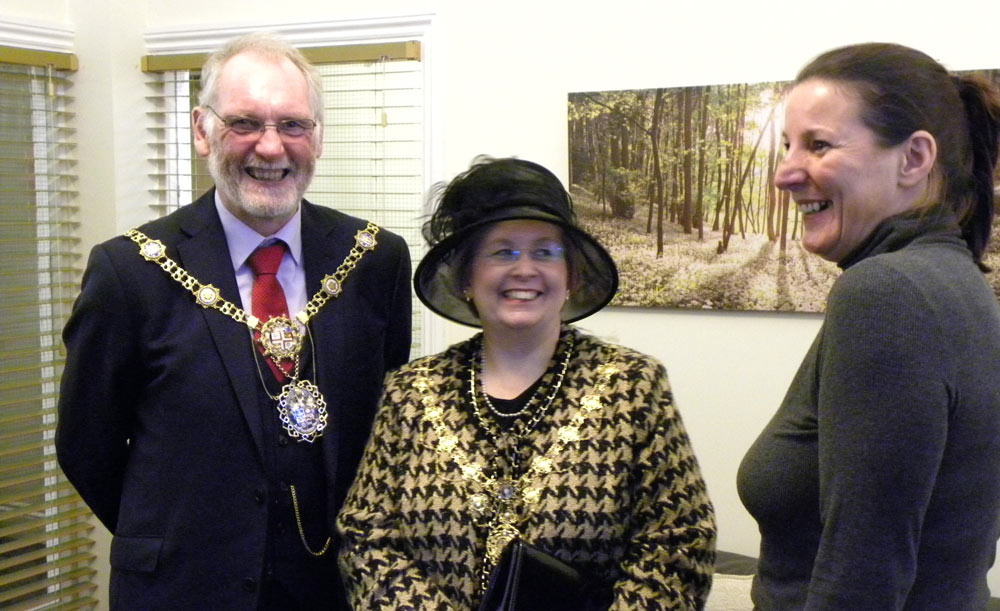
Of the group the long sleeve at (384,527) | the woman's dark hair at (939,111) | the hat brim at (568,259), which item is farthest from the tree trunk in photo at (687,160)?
the woman's dark hair at (939,111)

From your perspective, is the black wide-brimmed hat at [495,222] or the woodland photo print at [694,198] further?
→ the woodland photo print at [694,198]

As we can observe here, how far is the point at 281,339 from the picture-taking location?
1.92m

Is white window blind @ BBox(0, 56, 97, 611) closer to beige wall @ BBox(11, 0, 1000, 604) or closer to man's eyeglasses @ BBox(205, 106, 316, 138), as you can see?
beige wall @ BBox(11, 0, 1000, 604)

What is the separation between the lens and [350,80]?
3.55m

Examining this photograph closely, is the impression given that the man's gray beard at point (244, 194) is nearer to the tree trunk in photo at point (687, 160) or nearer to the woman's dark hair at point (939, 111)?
the woman's dark hair at point (939, 111)

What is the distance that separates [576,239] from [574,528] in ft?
1.58

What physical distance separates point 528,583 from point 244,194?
0.90 metres

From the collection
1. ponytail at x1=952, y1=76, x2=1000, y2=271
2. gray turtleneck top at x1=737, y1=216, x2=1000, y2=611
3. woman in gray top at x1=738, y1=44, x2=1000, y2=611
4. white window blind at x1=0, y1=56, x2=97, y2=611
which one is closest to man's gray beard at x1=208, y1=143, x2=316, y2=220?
woman in gray top at x1=738, y1=44, x2=1000, y2=611

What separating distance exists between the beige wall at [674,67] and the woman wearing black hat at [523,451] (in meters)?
0.98

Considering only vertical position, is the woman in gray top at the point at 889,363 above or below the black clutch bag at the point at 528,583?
above

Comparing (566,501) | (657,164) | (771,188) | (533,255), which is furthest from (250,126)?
(771,188)

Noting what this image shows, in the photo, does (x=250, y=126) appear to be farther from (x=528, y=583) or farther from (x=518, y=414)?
(x=528, y=583)

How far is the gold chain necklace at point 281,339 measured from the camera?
1.88 m

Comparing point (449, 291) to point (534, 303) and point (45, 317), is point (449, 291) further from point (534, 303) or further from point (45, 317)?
point (45, 317)
